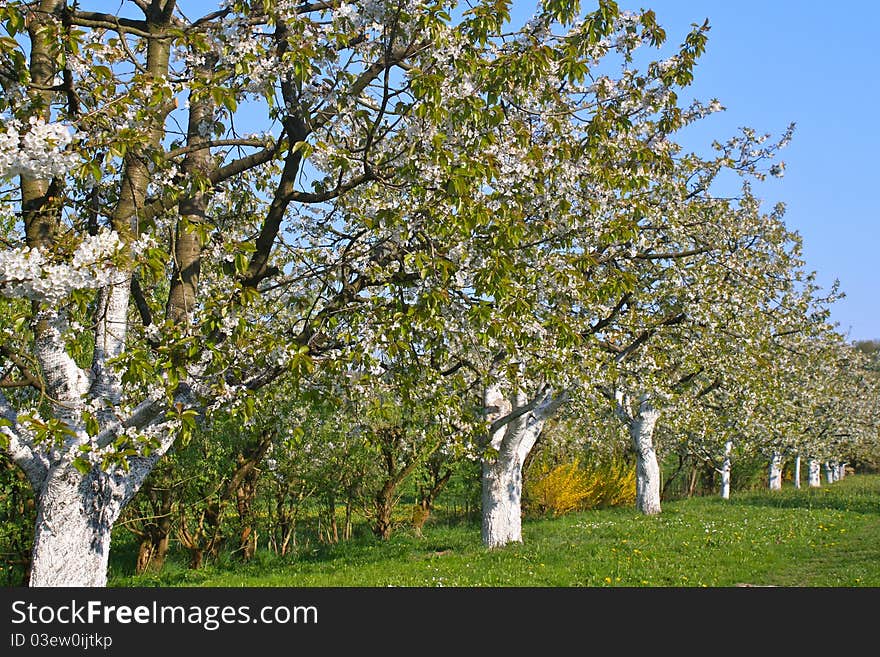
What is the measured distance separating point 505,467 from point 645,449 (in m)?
8.19

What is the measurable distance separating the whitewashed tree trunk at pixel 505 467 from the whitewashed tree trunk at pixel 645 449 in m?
7.16

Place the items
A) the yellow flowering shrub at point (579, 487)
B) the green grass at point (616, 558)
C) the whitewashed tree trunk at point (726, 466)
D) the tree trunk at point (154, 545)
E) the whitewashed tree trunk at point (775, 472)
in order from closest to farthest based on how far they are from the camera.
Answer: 1. the green grass at point (616, 558)
2. the tree trunk at point (154, 545)
3. the yellow flowering shrub at point (579, 487)
4. the whitewashed tree trunk at point (726, 466)
5. the whitewashed tree trunk at point (775, 472)

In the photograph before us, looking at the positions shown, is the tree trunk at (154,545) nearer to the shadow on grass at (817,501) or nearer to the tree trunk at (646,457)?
the tree trunk at (646,457)

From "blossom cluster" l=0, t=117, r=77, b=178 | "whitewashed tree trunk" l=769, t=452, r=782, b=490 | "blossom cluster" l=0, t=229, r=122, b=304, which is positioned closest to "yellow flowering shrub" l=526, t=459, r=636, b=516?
"whitewashed tree trunk" l=769, t=452, r=782, b=490

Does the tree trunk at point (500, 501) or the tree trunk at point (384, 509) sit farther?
the tree trunk at point (384, 509)

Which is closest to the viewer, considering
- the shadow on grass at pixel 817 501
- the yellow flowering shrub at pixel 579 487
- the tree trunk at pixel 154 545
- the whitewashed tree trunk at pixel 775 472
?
the tree trunk at pixel 154 545

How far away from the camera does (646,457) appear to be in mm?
21875

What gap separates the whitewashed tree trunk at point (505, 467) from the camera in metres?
15.0

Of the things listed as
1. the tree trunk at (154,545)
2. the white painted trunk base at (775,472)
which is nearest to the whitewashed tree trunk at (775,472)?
the white painted trunk base at (775,472)

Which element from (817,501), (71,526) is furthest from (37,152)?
(817,501)

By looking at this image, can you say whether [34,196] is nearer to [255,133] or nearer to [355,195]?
[255,133]

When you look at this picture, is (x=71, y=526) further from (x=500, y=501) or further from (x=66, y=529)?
(x=500, y=501)

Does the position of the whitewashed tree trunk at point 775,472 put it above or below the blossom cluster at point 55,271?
below

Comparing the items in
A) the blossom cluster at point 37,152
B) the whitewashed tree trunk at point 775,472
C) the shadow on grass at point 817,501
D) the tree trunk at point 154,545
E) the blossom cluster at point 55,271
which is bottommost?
the tree trunk at point 154,545
